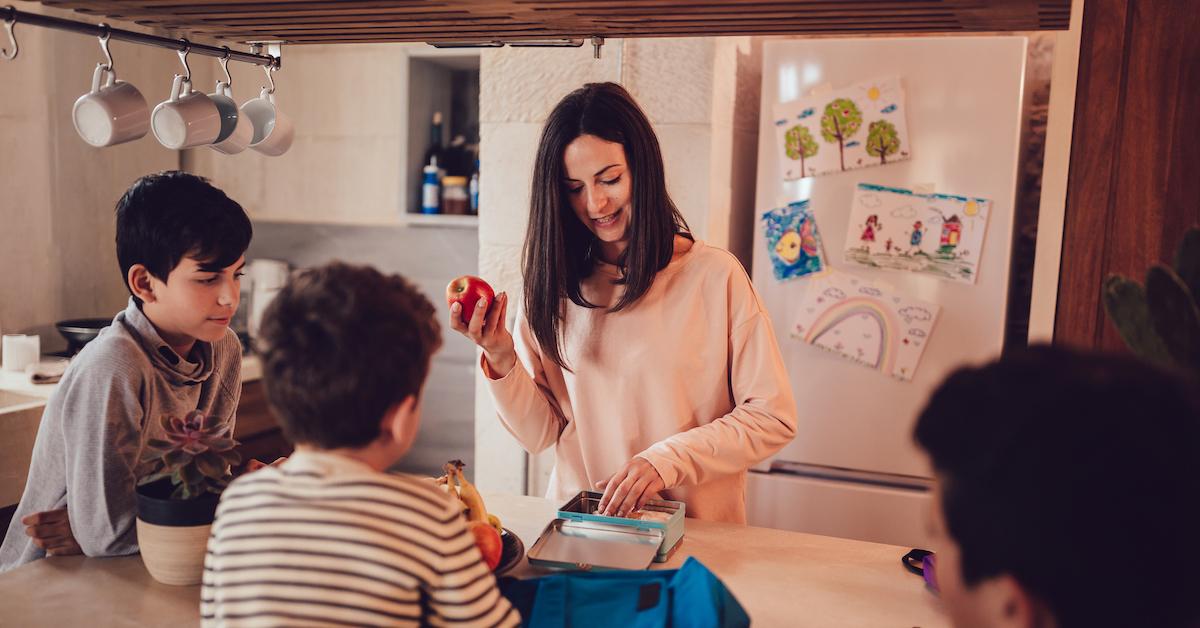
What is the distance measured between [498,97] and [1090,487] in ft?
8.22

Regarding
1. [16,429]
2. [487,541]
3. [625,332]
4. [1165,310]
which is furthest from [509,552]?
[16,429]

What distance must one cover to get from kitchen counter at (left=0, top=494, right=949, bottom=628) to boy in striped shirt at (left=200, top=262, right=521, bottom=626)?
0.38 m

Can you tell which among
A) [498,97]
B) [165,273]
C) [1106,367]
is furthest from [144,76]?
[1106,367]

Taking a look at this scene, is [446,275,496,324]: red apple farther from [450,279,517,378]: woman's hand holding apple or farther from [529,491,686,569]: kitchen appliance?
[529,491,686,569]: kitchen appliance

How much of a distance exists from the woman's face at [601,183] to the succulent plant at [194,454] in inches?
29.3

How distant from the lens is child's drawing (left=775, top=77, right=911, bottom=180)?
2.68m

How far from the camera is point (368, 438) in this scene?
0.94 metres

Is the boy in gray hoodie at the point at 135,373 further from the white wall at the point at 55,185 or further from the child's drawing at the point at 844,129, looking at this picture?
the white wall at the point at 55,185

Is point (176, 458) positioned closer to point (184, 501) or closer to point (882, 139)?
point (184, 501)

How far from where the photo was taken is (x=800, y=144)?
9.10ft

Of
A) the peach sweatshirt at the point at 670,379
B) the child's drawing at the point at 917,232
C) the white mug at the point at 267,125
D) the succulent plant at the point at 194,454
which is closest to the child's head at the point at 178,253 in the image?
the succulent plant at the point at 194,454

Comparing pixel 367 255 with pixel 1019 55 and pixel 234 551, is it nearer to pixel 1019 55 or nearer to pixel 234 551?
pixel 1019 55

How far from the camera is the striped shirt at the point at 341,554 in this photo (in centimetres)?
88

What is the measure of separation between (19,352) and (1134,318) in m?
3.11
